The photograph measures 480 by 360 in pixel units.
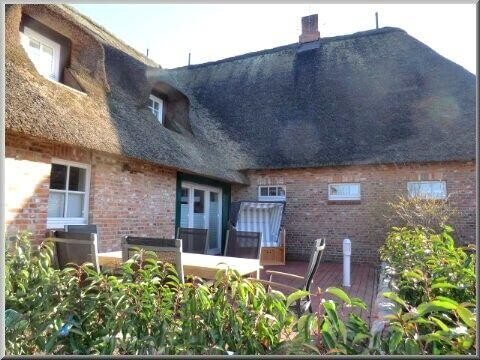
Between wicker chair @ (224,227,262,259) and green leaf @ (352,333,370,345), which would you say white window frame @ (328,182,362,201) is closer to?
wicker chair @ (224,227,262,259)

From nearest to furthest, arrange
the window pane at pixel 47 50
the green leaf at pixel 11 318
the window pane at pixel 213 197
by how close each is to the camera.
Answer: the green leaf at pixel 11 318
the window pane at pixel 47 50
the window pane at pixel 213 197

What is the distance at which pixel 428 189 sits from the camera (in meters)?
10.6

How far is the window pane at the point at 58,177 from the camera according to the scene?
639 cm

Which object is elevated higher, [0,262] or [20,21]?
[20,21]

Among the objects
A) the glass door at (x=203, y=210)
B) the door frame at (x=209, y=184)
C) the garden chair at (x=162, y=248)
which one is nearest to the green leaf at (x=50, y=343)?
the garden chair at (x=162, y=248)

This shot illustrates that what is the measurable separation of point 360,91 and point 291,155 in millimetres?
3765

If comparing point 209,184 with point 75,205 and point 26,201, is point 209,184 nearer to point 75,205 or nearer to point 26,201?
point 75,205

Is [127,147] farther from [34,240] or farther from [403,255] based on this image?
[403,255]

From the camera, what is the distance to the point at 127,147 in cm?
714

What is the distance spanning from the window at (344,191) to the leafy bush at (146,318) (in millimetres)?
9909

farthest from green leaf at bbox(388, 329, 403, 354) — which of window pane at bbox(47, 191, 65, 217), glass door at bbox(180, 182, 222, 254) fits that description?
glass door at bbox(180, 182, 222, 254)

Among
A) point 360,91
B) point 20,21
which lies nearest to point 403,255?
point 20,21

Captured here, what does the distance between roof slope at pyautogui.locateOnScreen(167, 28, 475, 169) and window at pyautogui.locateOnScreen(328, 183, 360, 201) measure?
812 millimetres

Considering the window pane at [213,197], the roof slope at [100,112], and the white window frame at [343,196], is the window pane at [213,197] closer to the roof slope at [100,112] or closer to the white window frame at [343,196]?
the roof slope at [100,112]
